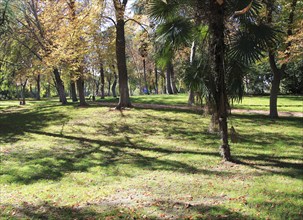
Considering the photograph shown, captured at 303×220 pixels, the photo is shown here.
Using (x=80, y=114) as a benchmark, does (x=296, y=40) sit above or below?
above

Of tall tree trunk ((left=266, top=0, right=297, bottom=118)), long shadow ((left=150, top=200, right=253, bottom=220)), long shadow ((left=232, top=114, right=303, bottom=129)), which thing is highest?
tall tree trunk ((left=266, top=0, right=297, bottom=118))

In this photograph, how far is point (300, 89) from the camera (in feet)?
95.7

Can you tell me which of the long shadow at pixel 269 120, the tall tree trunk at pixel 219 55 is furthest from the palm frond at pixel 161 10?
the long shadow at pixel 269 120

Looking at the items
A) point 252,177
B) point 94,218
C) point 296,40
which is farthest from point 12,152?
point 296,40

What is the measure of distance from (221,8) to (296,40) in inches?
252

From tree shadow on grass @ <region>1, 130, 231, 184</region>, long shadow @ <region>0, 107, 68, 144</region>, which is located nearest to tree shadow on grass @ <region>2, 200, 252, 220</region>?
tree shadow on grass @ <region>1, 130, 231, 184</region>

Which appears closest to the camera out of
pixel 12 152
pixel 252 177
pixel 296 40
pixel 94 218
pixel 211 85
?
pixel 94 218

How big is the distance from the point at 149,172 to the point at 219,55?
3.16m

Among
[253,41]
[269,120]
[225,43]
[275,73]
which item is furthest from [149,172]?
[275,73]

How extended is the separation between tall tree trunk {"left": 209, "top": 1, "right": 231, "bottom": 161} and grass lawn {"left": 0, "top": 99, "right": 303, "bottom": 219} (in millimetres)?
1290

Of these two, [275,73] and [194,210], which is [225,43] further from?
[275,73]

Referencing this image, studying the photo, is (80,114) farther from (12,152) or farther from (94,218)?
(94,218)

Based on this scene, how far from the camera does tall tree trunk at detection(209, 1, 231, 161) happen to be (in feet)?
21.6

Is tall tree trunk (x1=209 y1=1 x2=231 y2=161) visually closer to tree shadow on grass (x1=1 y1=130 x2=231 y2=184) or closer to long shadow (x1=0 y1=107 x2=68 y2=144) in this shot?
tree shadow on grass (x1=1 y1=130 x2=231 y2=184)
